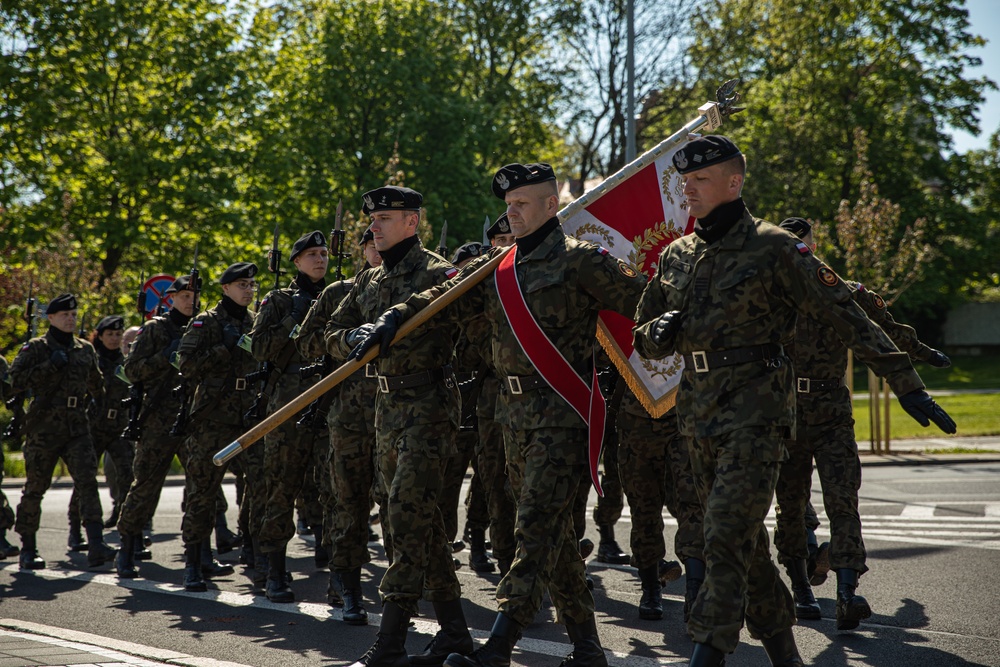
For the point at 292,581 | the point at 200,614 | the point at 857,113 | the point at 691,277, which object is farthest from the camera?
the point at 857,113

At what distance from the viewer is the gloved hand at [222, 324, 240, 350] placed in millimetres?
8547

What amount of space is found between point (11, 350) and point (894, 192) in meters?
30.1

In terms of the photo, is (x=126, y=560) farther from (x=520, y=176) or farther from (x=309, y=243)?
(x=520, y=176)

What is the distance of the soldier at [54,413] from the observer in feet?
32.6

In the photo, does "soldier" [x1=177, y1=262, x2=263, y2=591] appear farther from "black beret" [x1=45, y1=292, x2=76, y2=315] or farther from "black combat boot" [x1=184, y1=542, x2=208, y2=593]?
"black beret" [x1=45, y1=292, x2=76, y2=315]

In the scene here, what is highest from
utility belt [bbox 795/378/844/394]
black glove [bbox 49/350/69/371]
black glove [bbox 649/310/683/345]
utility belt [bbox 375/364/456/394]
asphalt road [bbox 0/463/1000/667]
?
black glove [bbox 49/350/69/371]

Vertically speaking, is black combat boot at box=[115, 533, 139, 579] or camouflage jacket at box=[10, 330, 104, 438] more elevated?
camouflage jacket at box=[10, 330, 104, 438]

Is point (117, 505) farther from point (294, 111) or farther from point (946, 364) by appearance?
point (294, 111)

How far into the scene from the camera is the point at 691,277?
4.86 m

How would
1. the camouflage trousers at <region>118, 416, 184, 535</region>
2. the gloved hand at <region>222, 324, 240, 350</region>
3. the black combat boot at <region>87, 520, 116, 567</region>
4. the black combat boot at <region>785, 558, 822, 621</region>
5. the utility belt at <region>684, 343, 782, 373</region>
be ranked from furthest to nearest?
1. the black combat boot at <region>87, 520, 116, 567</region>
2. the camouflage trousers at <region>118, 416, 184, 535</region>
3. the gloved hand at <region>222, 324, 240, 350</region>
4. the black combat boot at <region>785, 558, 822, 621</region>
5. the utility belt at <region>684, 343, 782, 373</region>

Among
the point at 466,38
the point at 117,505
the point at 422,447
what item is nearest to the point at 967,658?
the point at 422,447

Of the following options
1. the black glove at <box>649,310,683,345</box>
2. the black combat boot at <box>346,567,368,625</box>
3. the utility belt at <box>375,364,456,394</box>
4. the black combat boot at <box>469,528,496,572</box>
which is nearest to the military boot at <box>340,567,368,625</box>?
the black combat boot at <box>346,567,368,625</box>

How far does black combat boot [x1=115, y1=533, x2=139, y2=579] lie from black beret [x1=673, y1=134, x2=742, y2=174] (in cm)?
598

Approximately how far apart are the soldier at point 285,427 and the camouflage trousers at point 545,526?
279 centimetres
